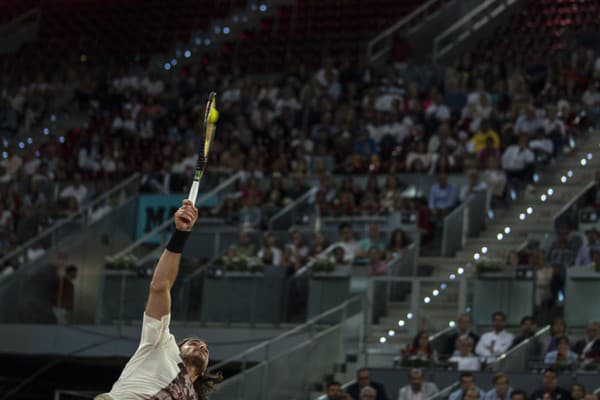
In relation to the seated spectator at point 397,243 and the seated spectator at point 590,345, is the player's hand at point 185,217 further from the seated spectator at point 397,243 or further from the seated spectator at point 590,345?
the seated spectator at point 397,243

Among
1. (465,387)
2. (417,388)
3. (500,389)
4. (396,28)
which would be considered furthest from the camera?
(396,28)

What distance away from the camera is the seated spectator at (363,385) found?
16.6m

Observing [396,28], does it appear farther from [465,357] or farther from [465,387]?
[465,387]

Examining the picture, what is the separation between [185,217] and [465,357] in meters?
10.9

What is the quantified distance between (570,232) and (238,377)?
4.94m

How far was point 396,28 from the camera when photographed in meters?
29.6

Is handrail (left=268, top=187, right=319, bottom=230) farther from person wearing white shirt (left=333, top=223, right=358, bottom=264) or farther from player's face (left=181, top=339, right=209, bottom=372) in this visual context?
player's face (left=181, top=339, right=209, bottom=372)

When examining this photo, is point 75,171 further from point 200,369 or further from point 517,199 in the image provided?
point 200,369

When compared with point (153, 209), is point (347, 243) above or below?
below

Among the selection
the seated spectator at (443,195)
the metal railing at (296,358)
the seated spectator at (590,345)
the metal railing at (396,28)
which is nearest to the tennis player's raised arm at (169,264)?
the seated spectator at (590,345)

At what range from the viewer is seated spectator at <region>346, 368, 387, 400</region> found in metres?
16.6

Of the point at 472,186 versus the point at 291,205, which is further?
the point at 291,205

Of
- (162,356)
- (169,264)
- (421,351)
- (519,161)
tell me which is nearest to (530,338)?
(421,351)

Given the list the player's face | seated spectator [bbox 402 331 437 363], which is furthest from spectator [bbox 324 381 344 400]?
the player's face
